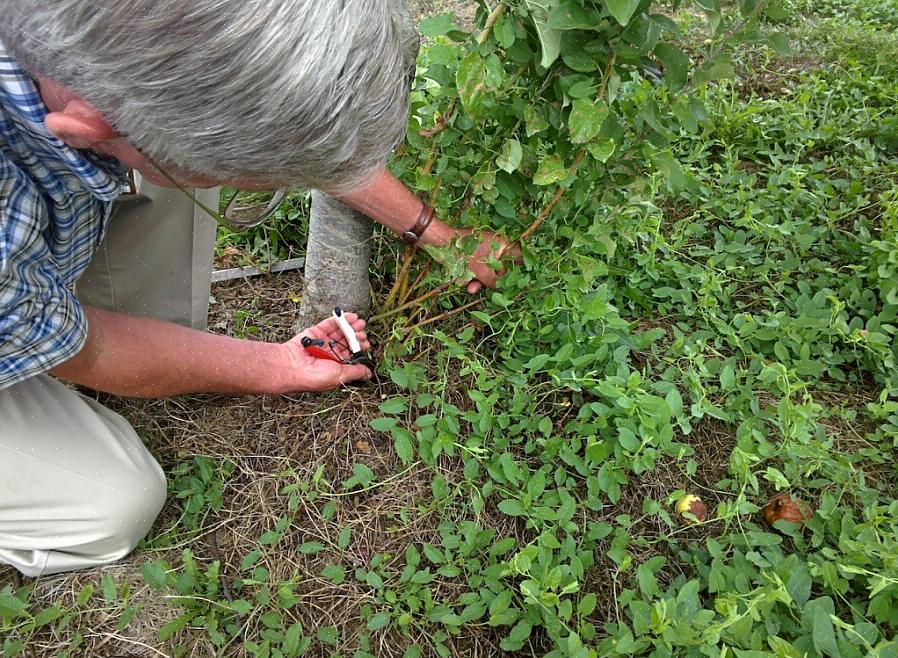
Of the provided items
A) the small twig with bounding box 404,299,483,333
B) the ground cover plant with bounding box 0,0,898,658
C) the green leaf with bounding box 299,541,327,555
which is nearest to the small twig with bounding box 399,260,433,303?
the ground cover plant with bounding box 0,0,898,658

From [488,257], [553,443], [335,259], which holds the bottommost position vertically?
[553,443]

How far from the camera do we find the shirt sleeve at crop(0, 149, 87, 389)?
4.08 ft

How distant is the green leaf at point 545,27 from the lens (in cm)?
120

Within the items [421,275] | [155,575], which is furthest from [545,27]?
[155,575]

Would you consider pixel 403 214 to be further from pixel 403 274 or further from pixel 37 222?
pixel 37 222

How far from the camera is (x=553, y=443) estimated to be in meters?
1.70

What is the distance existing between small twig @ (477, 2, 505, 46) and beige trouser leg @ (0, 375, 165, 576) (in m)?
1.38

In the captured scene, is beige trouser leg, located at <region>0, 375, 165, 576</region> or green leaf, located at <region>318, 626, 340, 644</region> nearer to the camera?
green leaf, located at <region>318, 626, 340, 644</region>

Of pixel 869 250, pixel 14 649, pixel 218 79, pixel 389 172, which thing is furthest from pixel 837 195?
pixel 14 649

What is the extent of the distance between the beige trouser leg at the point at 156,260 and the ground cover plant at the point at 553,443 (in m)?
0.18

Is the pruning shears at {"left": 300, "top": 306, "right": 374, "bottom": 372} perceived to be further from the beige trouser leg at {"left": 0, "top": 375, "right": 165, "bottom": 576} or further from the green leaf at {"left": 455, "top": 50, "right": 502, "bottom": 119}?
the green leaf at {"left": 455, "top": 50, "right": 502, "bottom": 119}

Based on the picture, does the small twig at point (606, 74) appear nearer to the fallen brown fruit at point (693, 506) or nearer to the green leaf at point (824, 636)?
the fallen brown fruit at point (693, 506)

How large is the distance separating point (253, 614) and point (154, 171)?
3.44 ft

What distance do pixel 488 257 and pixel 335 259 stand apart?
0.49 metres
